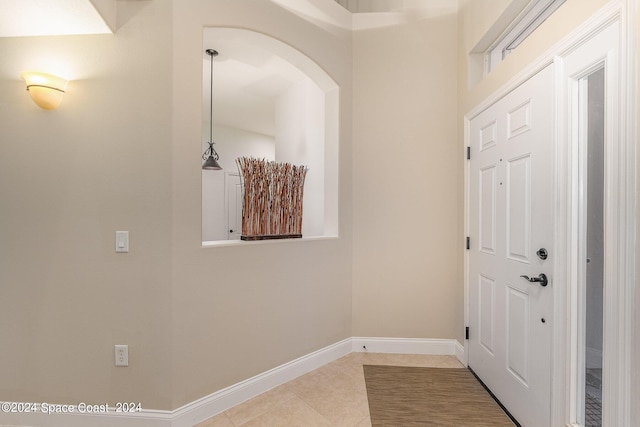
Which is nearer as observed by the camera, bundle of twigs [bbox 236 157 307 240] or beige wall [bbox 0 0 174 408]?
beige wall [bbox 0 0 174 408]

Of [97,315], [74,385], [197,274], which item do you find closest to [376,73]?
[197,274]

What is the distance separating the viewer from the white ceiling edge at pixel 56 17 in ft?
5.18

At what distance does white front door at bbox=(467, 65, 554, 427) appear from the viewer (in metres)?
1.60

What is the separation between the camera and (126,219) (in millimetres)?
1768

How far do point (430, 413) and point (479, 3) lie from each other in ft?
9.45

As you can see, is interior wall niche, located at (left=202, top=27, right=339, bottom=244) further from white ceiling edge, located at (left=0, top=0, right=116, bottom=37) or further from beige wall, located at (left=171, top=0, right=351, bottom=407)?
white ceiling edge, located at (left=0, top=0, right=116, bottom=37)

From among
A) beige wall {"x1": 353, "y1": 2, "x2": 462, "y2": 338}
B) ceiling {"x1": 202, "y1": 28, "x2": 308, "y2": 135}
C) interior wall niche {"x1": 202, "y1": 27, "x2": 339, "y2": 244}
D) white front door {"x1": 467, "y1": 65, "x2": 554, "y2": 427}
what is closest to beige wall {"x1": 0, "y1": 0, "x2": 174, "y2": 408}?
interior wall niche {"x1": 202, "y1": 27, "x2": 339, "y2": 244}

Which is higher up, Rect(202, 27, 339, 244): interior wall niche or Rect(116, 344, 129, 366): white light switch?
Rect(202, 27, 339, 244): interior wall niche

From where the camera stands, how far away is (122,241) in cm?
176

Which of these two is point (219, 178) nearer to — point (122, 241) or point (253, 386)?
point (122, 241)

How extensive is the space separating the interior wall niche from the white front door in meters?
1.16

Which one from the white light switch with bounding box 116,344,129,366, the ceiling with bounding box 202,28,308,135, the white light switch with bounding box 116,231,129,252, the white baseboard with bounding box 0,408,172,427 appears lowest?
the white baseboard with bounding box 0,408,172,427

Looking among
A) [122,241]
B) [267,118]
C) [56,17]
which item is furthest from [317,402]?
[267,118]

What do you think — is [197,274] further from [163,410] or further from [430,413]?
[430,413]
